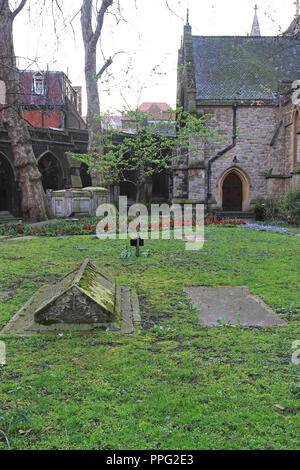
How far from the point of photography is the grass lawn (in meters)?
2.34

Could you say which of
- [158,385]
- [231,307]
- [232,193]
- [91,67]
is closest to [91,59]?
[91,67]

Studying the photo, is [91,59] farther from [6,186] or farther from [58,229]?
[58,229]

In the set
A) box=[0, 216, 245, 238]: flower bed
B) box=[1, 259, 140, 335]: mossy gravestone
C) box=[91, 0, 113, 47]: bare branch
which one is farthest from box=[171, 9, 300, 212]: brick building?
box=[1, 259, 140, 335]: mossy gravestone

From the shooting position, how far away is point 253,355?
11.2 feet

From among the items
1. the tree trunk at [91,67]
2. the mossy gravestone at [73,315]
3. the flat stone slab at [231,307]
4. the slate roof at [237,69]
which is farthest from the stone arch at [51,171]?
the mossy gravestone at [73,315]

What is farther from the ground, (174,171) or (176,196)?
(174,171)

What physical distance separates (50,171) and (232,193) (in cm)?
1180

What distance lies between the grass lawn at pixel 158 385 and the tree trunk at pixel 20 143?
10138 mm

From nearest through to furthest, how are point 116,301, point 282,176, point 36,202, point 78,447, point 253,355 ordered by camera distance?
1. point 78,447
2. point 253,355
3. point 116,301
4. point 36,202
5. point 282,176

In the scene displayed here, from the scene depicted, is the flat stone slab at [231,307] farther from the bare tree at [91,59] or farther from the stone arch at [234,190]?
the stone arch at [234,190]

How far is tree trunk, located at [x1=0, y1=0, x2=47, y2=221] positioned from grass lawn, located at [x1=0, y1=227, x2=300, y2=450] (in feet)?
33.3

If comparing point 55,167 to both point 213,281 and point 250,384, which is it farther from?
point 250,384

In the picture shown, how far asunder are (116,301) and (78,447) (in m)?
2.47

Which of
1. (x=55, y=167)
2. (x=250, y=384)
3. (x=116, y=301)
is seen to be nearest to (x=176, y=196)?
(x=55, y=167)
